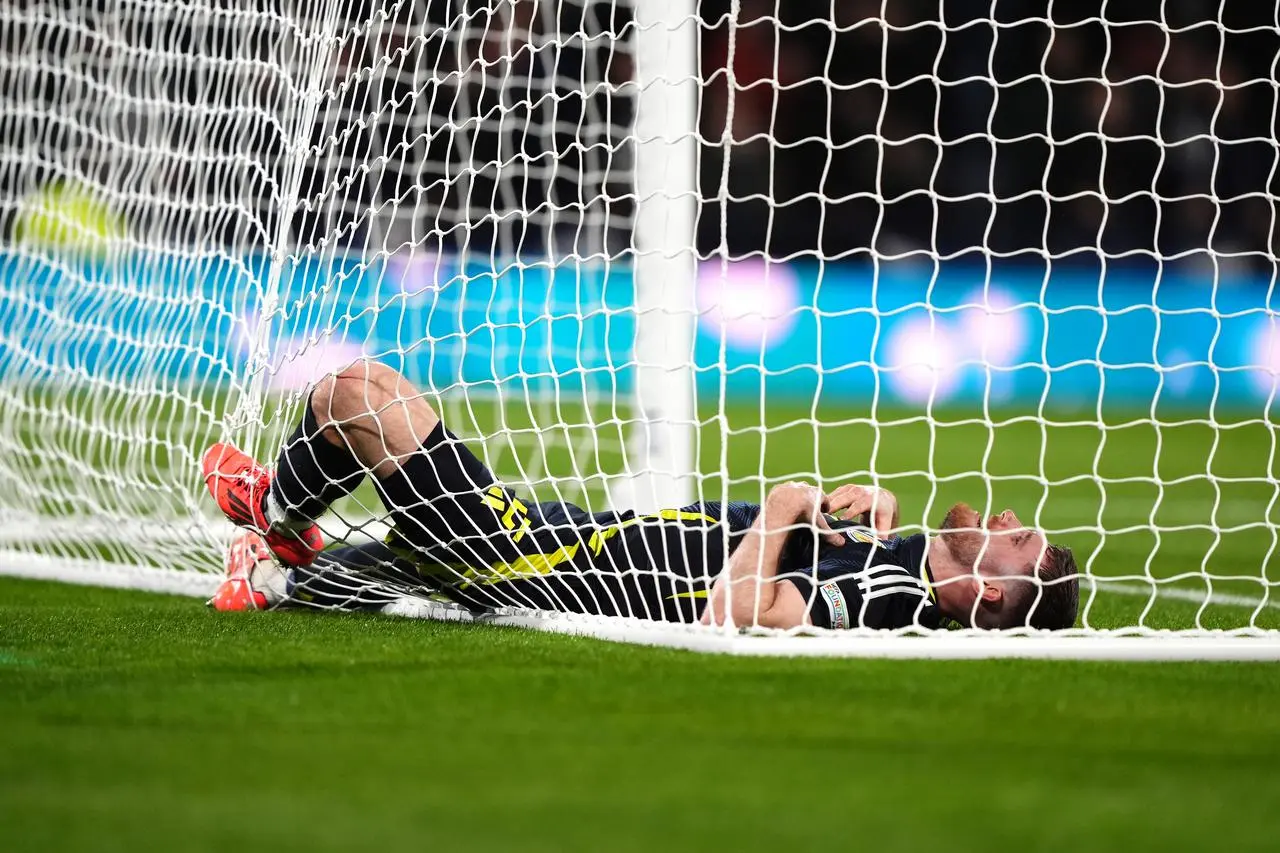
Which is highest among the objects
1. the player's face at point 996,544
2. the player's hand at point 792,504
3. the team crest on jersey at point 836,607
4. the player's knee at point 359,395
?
the player's knee at point 359,395

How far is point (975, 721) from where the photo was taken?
2773 mm

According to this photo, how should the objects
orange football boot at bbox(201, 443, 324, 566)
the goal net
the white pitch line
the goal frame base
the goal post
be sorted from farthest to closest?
the goal post < the white pitch line < the goal net < orange football boot at bbox(201, 443, 324, 566) < the goal frame base

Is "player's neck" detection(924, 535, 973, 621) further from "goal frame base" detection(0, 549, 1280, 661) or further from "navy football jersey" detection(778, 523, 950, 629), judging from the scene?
"goal frame base" detection(0, 549, 1280, 661)

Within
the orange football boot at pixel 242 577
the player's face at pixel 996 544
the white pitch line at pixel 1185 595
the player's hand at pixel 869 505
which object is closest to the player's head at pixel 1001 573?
the player's face at pixel 996 544

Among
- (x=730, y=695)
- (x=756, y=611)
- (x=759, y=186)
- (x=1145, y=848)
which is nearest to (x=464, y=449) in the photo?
(x=756, y=611)

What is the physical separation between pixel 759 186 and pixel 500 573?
12.2 metres

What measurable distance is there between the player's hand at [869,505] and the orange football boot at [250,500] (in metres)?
1.35

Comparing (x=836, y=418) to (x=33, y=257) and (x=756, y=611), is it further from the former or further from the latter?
(x=756, y=611)

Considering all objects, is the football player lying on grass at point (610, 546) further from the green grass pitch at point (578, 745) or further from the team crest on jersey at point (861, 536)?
the green grass pitch at point (578, 745)

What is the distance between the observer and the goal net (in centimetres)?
424

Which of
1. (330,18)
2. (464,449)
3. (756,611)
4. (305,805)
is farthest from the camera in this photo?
(330,18)

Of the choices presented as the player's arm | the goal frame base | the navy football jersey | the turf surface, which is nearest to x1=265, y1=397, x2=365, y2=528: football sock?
the turf surface

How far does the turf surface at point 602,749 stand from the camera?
211cm

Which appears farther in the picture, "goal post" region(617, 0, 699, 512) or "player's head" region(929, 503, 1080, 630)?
"goal post" region(617, 0, 699, 512)
